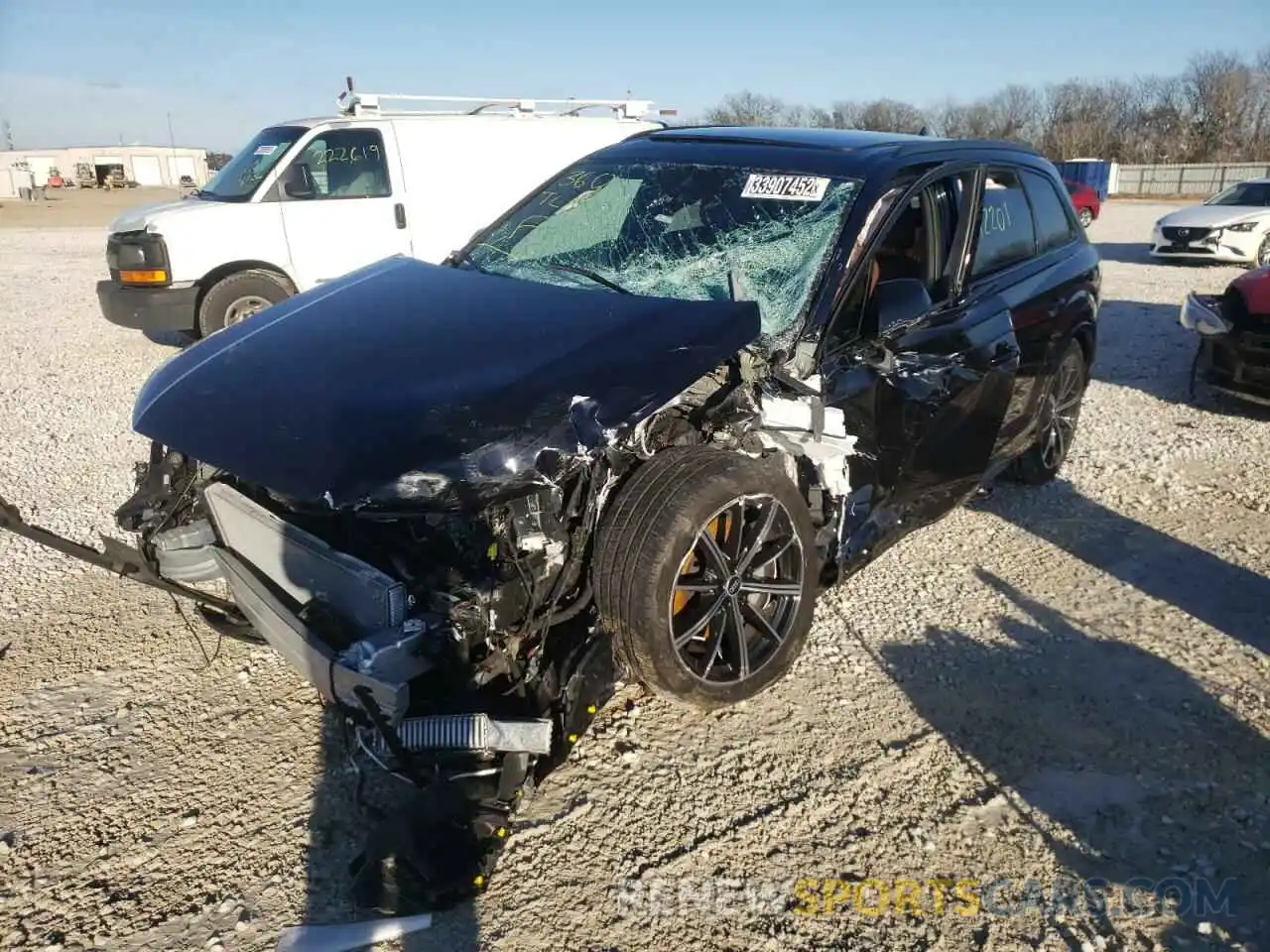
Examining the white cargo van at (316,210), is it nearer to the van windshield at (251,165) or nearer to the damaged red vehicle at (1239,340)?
the van windshield at (251,165)

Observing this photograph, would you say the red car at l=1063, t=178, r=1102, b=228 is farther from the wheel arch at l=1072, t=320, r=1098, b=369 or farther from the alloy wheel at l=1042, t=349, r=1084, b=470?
the alloy wheel at l=1042, t=349, r=1084, b=470

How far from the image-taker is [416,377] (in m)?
2.68

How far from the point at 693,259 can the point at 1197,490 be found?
3.57 metres

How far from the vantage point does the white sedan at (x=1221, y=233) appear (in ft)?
47.7

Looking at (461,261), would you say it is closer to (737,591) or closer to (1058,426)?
(737,591)

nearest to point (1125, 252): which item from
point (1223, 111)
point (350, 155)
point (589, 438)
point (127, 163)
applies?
point (350, 155)

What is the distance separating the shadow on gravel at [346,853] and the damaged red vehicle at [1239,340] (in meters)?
6.39

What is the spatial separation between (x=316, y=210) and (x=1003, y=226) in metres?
6.42

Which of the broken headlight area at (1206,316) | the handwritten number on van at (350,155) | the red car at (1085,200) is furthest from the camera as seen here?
the red car at (1085,200)

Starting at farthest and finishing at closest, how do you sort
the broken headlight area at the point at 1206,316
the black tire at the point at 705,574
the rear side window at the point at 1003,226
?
the broken headlight area at the point at 1206,316
the rear side window at the point at 1003,226
the black tire at the point at 705,574

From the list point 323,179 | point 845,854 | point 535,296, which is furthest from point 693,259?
point 323,179

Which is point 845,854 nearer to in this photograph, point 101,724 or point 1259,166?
point 101,724

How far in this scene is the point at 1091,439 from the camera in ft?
20.0

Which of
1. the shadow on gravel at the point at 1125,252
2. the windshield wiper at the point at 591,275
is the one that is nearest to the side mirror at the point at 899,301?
the windshield wiper at the point at 591,275
